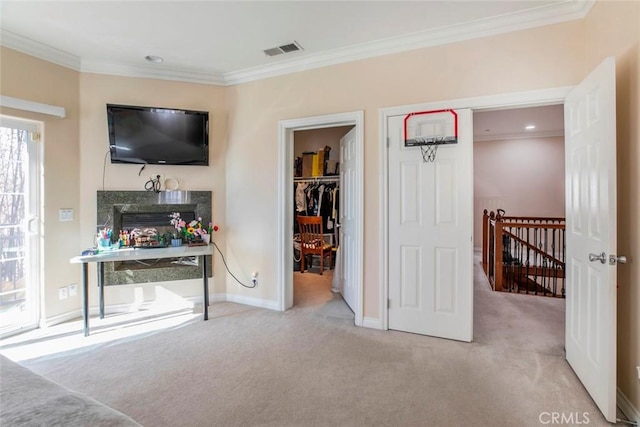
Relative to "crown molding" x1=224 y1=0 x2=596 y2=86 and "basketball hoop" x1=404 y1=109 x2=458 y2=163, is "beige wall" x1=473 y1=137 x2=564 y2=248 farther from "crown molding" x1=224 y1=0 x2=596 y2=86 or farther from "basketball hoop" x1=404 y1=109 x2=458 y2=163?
"crown molding" x1=224 y1=0 x2=596 y2=86

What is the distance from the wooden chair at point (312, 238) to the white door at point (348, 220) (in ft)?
3.23

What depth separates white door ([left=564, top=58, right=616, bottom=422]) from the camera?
1657mm

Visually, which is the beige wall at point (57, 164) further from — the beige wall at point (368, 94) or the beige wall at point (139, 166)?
the beige wall at point (368, 94)

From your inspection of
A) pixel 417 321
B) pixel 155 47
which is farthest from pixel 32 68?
pixel 417 321

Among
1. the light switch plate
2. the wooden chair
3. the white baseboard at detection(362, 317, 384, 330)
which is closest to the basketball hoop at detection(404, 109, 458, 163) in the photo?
the white baseboard at detection(362, 317, 384, 330)

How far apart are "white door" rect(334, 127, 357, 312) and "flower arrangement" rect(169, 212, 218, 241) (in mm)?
1521

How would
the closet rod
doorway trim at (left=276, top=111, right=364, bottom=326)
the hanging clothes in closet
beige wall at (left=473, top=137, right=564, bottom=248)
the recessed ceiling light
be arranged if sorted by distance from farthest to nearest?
beige wall at (left=473, top=137, right=564, bottom=248), the closet rod, the hanging clothes in closet, the recessed ceiling light, doorway trim at (left=276, top=111, right=364, bottom=326)

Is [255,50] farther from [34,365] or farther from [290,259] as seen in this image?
[34,365]

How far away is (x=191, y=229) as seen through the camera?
3.47 m

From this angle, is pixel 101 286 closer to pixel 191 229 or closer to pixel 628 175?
pixel 191 229

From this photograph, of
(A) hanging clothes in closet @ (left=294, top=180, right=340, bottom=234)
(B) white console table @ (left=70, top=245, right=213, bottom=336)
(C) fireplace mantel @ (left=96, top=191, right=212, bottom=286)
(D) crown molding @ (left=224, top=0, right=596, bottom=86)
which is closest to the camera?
(D) crown molding @ (left=224, top=0, right=596, bottom=86)

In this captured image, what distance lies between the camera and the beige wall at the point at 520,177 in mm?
6637

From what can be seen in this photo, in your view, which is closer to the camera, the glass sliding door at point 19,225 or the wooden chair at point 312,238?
Result: the glass sliding door at point 19,225

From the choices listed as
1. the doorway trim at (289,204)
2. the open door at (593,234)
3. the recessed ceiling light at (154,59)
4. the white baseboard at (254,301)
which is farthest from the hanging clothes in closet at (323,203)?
the open door at (593,234)
